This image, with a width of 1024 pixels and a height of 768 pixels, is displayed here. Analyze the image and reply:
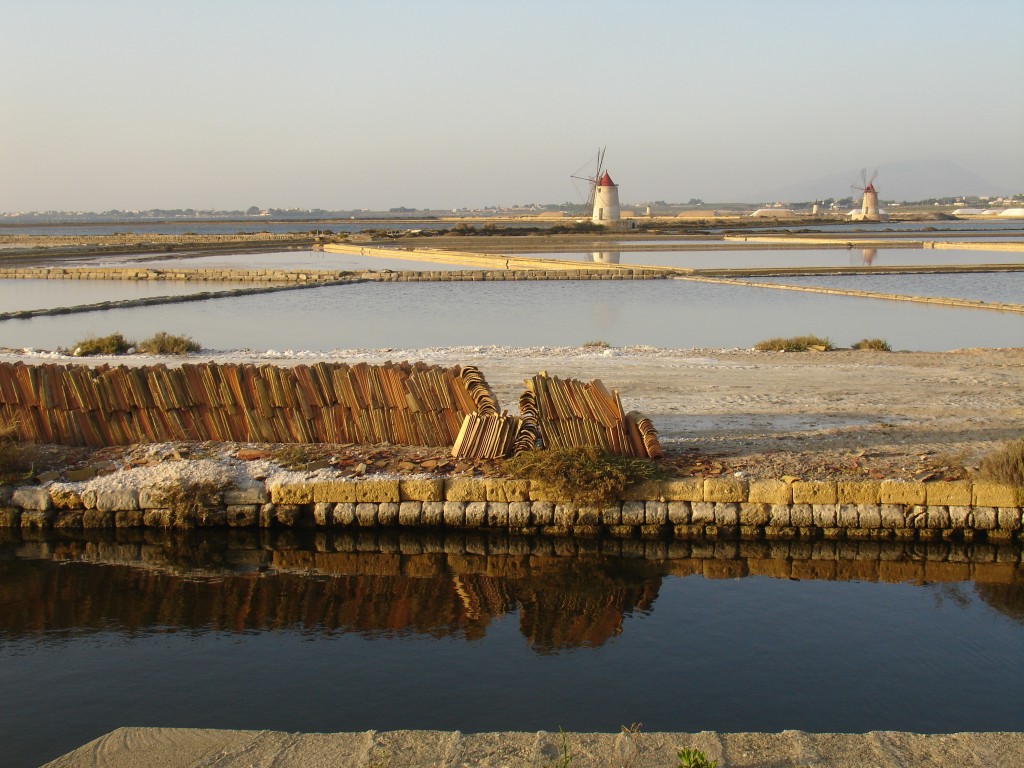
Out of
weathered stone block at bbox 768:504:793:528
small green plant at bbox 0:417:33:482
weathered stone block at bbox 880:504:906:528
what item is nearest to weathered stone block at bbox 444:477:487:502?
weathered stone block at bbox 768:504:793:528

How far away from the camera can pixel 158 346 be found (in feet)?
40.6

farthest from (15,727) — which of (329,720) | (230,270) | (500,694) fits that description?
(230,270)

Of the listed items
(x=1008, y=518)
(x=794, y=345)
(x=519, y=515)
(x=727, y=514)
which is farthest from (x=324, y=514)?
(x=794, y=345)

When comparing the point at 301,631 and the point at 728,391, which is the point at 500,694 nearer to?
the point at 301,631

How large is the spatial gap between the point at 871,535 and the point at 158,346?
8.96 meters

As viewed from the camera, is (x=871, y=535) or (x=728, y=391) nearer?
(x=871, y=535)

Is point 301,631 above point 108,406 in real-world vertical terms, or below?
below

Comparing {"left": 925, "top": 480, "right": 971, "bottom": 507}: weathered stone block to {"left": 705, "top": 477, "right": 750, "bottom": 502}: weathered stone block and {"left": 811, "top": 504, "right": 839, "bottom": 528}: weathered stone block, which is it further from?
{"left": 705, "top": 477, "right": 750, "bottom": 502}: weathered stone block

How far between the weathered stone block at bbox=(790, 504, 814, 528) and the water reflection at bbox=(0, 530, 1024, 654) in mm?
126

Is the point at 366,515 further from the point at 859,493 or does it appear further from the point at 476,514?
the point at 859,493

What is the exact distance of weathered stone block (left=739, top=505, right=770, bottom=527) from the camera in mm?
Answer: 6277

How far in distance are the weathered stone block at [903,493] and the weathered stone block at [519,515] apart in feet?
7.05

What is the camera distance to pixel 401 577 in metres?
5.93

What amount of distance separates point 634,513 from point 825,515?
115cm
